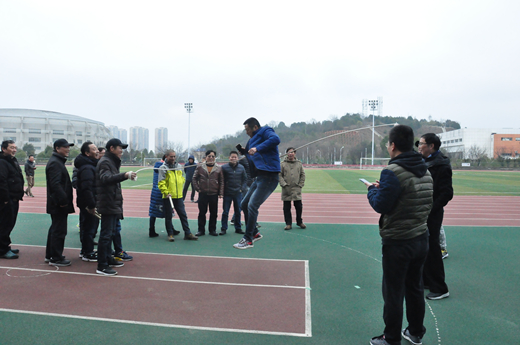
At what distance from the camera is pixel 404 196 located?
2.89 meters

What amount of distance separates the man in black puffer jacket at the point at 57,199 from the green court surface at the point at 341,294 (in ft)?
1.27

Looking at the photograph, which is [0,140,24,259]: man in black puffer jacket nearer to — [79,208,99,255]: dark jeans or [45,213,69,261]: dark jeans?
[45,213,69,261]: dark jeans

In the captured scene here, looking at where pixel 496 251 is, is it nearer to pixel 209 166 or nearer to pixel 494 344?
pixel 494 344

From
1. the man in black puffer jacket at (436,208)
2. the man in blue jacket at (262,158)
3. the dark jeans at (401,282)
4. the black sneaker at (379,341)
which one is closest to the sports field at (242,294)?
the black sneaker at (379,341)

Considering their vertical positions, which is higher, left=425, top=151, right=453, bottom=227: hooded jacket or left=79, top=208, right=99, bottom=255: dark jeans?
left=425, top=151, right=453, bottom=227: hooded jacket

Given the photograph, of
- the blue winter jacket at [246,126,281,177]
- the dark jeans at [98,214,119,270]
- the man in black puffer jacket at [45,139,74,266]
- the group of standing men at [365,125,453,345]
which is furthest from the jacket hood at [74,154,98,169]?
the group of standing men at [365,125,453,345]

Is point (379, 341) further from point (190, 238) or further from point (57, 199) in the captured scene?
point (190, 238)

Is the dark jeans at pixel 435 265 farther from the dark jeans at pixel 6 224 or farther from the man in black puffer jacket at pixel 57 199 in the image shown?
the dark jeans at pixel 6 224

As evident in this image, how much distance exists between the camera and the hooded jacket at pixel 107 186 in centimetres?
498

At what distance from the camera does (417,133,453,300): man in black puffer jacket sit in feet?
14.0

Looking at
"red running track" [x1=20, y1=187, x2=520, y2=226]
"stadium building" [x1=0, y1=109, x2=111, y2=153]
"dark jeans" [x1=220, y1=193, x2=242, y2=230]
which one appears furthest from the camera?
"stadium building" [x1=0, y1=109, x2=111, y2=153]

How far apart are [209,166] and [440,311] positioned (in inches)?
217

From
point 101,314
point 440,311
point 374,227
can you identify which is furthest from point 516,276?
point 101,314

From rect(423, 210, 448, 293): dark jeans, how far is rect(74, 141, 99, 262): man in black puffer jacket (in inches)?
191
